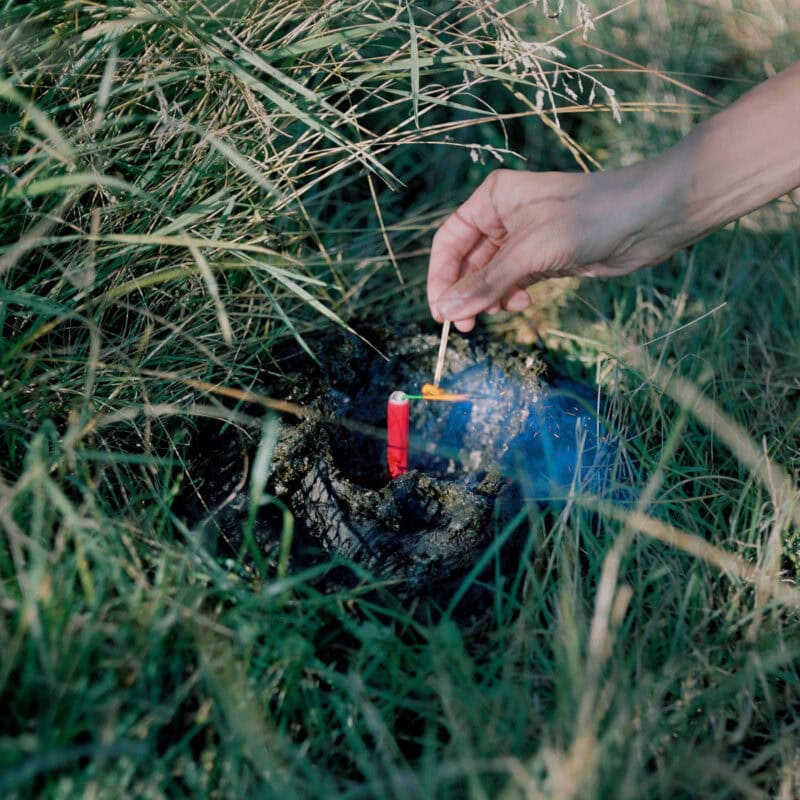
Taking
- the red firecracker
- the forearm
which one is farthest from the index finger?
the forearm

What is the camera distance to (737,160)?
1654 mm

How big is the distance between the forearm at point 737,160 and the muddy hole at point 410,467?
54 cm

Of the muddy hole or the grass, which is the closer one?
the grass

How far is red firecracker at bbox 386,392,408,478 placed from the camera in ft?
6.04

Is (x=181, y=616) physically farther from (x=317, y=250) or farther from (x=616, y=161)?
(x=616, y=161)

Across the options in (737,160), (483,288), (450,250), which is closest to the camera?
(737,160)

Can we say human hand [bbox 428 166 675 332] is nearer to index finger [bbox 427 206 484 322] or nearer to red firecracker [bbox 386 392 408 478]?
index finger [bbox 427 206 484 322]

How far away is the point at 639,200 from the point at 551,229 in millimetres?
193

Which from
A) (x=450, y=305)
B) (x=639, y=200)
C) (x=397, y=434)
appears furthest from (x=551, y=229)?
(x=397, y=434)

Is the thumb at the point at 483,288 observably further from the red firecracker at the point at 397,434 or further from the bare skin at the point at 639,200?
the red firecracker at the point at 397,434

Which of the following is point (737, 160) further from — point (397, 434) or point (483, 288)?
point (397, 434)

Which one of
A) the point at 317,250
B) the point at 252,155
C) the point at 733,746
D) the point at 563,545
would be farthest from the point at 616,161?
the point at 733,746

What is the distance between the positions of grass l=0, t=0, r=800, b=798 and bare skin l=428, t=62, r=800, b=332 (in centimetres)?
22

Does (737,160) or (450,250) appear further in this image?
(450,250)
